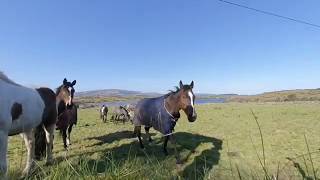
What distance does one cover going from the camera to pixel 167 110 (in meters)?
12.1

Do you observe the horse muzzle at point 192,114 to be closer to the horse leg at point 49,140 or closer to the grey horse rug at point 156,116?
the grey horse rug at point 156,116

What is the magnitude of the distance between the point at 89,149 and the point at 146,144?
2.24 metres

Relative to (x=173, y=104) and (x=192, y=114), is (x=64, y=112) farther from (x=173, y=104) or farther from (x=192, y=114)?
(x=192, y=114)

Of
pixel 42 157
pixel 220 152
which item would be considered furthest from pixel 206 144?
pixel 42 157

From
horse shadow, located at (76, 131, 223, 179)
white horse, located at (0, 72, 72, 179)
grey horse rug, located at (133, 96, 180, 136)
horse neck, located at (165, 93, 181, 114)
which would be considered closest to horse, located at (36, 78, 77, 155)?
white horse, located at (0, 72, 72, 179)

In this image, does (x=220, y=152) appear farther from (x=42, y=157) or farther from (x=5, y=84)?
(x=5, y=84)

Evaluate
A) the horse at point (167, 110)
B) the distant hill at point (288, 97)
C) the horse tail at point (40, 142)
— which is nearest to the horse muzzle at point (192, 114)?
the horse at point (167, 110)

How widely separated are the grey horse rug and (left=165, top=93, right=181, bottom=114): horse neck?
146 mm

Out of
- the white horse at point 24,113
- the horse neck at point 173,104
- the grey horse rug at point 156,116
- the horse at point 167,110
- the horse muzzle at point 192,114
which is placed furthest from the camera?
the horse neck at point 173,104

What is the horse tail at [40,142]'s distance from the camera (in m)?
10.1

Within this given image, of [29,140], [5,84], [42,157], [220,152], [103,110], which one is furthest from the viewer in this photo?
[103,110]

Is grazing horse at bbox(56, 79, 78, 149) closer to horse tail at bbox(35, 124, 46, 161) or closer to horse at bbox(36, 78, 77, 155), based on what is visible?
horse at bbox(36, 78, 77, 155)

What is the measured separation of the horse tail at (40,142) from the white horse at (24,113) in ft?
0.46

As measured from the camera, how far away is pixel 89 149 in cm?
1251
